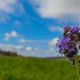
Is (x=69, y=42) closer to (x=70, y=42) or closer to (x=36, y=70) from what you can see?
(x=70, y=42)

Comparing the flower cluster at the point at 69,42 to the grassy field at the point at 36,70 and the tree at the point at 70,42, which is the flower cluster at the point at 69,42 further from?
the grassy field at the point at 36,70

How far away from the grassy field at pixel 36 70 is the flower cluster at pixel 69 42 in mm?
9877

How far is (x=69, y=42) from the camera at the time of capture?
5188 mm

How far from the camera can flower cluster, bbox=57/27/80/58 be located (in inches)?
204

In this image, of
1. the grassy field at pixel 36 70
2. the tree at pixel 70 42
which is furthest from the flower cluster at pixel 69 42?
the grassy field at pixel 36 70

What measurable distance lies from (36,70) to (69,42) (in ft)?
47.9

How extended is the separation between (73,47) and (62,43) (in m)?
0.19

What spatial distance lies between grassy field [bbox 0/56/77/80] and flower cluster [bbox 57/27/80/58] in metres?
9.88

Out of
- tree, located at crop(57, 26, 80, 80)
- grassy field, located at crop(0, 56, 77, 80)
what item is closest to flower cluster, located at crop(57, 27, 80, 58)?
tree, located at crop(57, 26, 80, 80)

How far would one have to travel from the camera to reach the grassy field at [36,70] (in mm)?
16772

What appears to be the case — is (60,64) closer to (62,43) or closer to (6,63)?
(6,63)

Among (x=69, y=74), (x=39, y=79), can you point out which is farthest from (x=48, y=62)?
(x=39, y=79)

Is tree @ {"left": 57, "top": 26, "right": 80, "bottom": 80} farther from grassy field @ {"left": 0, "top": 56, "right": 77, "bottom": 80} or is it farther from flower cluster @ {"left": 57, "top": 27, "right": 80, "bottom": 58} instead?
grassy field @ {"left": 0, "top": 56, "right": 77, "bottom": 80}

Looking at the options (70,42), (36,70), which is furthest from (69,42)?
(36,70)
